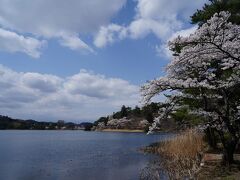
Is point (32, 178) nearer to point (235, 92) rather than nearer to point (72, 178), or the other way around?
point (72, 178)

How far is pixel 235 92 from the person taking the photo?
15.8 metres

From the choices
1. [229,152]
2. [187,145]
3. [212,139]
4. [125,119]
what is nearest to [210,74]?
[229,152]

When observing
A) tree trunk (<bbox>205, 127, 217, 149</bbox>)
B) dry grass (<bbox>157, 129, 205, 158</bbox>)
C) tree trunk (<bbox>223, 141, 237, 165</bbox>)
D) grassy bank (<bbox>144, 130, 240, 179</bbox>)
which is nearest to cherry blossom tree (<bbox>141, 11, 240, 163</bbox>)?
tree trunk (<bbox>223, 141, 237, 165</bbox>)

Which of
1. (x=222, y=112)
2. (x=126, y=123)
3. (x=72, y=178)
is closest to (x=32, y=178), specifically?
(x=72, y=178)

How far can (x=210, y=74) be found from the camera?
13.5 metres

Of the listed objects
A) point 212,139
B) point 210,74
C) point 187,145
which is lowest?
point 187,145

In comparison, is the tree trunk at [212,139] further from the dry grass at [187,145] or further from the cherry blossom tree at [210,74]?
the cherry blossom tree at [210,74]

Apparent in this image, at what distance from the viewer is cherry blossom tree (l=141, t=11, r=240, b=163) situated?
10703 mm

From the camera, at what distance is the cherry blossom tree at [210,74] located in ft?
35.1

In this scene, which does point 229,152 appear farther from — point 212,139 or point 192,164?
point 212,139

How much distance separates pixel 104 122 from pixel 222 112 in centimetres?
11429

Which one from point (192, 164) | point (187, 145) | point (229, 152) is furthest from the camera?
point (187, 145)

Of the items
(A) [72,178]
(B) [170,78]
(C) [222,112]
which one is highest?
(B) [170,78]

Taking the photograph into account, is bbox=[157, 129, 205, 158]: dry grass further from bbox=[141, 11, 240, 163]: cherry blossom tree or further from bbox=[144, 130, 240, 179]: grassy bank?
bbox=[141, 11, 240, 163]: cherry blossom tree
